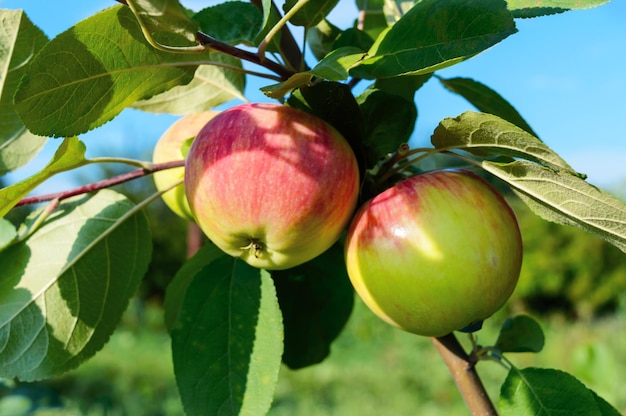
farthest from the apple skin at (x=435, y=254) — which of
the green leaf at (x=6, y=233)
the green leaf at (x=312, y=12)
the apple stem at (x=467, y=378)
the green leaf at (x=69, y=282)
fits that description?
the green leaf at (x=6, y=233)

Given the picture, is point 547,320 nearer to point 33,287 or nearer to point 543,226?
point 543,226

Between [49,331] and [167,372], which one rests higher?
[49,331]

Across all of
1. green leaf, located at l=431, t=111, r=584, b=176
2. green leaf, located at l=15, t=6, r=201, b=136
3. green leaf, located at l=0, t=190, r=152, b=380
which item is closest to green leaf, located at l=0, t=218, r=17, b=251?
green leaf, located at l=0, t=190, r=152, b=380

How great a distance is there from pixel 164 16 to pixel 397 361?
16.8 feet

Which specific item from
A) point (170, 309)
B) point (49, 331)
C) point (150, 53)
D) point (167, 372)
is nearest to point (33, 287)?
point (49, 331)

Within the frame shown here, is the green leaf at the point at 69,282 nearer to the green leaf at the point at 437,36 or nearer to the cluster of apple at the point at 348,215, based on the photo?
the cluster of apple at the point at 348,215

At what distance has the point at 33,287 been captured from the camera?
82cm

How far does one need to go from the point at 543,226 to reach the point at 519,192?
744cm

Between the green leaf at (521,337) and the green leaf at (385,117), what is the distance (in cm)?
32

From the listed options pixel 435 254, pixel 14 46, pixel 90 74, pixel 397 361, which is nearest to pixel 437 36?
pixel 435 254

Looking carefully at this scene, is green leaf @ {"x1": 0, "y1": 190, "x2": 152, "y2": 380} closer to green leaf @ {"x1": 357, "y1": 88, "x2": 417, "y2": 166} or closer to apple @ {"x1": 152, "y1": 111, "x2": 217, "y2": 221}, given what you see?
apple @ {"x1": 152, "y1": 111, "x2": 217, "y2": 221}

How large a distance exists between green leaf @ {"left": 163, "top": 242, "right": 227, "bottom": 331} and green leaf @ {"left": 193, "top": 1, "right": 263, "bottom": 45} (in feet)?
0.99

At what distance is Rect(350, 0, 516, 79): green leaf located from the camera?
0.59 meters

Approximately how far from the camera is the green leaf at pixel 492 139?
59 centimetres
